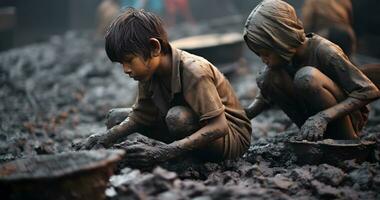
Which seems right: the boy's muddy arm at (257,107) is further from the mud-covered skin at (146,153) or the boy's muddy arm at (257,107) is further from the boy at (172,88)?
the mud-covered skin at (146,153)

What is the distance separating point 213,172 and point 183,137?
1.25ft

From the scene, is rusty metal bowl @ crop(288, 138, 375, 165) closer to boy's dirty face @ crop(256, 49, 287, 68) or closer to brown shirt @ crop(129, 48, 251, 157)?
brown shirt @ crop(129, 48, 251, 157)

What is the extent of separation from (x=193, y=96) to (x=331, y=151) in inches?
47.9

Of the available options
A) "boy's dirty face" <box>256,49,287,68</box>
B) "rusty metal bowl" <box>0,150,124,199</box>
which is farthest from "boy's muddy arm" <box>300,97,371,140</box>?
"rusty metal bowl" <box>0,150,124,199</box>

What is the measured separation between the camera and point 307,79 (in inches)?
171

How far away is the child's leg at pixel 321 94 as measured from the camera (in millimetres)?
4344

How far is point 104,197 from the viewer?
3379 millimetres

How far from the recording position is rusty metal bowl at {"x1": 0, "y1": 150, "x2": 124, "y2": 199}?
9.91 feet

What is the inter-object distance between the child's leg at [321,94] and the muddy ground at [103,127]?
35 centimetres

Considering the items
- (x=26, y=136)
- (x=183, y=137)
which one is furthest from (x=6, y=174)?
(x=26, y=136)

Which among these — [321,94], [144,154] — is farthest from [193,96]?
[321,94]

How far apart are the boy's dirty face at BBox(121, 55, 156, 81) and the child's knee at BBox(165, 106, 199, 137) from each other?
0.36 m

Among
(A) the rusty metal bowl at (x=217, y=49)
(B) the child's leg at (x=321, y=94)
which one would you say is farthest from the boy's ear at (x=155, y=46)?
(A) the rusty metal bowl at (x=217, y=49)

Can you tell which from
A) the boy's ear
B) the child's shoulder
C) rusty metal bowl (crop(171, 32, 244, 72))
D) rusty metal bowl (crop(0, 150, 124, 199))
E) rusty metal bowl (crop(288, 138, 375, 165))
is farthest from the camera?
rusty metal bowl (crop(171, 32, 244, 72))
